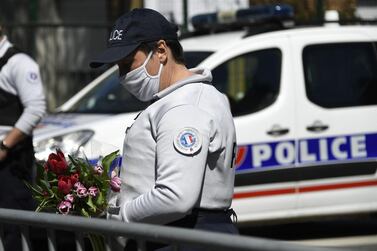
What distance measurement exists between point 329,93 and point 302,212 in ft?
3.12

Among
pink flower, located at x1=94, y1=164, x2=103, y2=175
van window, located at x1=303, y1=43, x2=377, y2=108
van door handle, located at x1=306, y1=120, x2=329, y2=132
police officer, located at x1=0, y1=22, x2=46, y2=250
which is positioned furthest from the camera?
van window, located at x1=303, y1=43, x2=377, y2=108

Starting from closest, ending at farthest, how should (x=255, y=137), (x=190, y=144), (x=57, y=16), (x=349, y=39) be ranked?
(x=190, y=144) < (x=255, y=137) < (x=349, y=39) < (x=57, y=16)

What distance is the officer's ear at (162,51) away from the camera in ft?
11.5

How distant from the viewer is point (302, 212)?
7.64 m

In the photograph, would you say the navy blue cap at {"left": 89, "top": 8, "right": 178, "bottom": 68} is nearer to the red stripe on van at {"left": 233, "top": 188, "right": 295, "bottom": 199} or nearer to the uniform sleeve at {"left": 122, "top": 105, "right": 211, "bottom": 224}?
the uniform sleeve at {"left": 122, "top": 105, "right": 211, "bottom": 224}

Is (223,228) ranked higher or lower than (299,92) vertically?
higher

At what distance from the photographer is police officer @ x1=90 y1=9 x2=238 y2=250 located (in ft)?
10.8

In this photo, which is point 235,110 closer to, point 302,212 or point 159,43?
point 302,212

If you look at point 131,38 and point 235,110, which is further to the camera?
point 235,110

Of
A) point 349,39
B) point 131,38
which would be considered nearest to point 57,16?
point 349,39

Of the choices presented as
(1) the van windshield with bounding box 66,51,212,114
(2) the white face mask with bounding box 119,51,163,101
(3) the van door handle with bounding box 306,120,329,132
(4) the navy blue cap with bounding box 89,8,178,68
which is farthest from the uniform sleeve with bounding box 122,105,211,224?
(3) the van door handle with bounding box 306,120,329,132

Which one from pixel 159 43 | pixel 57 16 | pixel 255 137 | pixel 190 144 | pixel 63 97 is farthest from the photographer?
pixel 57 16

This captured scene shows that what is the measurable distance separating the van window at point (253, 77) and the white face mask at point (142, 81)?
4041mm

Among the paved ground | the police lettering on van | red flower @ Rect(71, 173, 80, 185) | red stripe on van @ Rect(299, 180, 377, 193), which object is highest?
red flower @ Rect(71, 173, 80, 185)
